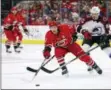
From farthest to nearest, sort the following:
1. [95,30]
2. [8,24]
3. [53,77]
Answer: [8,24] → [95,30] → [53,77]

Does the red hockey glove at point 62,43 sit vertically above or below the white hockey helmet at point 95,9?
below

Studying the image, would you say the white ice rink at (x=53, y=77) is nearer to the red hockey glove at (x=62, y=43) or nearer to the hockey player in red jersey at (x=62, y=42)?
the hockey player in red jersey at (x=62, y=42)

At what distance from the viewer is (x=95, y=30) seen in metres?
5.27

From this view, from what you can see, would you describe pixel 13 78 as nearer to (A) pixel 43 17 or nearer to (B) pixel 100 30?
(B) pixel 100 30

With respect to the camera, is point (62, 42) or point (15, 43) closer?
point (62, 42)

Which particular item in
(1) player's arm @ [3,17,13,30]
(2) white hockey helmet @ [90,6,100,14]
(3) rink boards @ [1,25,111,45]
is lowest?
A: (3) rink boards @ [1,25,111,45]

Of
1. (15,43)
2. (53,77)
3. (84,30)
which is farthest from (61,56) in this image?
(15,43)

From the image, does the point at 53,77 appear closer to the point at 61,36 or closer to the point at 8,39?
the point at 61,36

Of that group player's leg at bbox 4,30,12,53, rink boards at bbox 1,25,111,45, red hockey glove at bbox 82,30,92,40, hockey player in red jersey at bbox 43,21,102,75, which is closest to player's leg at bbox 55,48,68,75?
hockey player in red jersey at bbox 43,21,102,75

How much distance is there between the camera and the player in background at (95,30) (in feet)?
16.8

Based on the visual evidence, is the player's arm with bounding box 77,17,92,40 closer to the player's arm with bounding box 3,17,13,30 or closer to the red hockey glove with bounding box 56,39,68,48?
the red hockey glove with bounding box 56,39,68,48

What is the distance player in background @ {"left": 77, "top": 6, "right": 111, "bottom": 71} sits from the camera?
5121 mm

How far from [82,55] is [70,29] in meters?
0.36

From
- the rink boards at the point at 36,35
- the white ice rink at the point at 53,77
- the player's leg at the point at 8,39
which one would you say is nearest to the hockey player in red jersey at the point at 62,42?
the white ice rink at the point at 53,77
